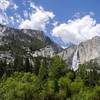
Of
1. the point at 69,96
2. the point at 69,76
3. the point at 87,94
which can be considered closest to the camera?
the point at 87,94

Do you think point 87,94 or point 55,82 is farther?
point 55,82

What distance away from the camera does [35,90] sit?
359ft

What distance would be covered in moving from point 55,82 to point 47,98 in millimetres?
8114

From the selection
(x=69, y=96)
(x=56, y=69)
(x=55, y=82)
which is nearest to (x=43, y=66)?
(x=56, y=69)

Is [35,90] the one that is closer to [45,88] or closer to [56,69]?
[45,88]

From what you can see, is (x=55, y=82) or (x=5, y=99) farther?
(x=55, y=82)

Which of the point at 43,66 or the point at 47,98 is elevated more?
the point at 43,66

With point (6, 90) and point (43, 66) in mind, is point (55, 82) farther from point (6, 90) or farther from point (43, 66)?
point (43, 66)

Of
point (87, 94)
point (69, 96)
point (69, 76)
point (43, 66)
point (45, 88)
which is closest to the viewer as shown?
point (87, 94)

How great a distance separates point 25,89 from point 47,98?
8579mm

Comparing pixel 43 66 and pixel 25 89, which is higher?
pixel 43 66

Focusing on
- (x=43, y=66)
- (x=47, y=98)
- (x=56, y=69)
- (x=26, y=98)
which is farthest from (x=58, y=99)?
(x=43, y=66)

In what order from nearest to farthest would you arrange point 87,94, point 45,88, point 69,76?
point 87,94
point 45,88
point 69,76

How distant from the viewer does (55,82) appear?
11681 cm
